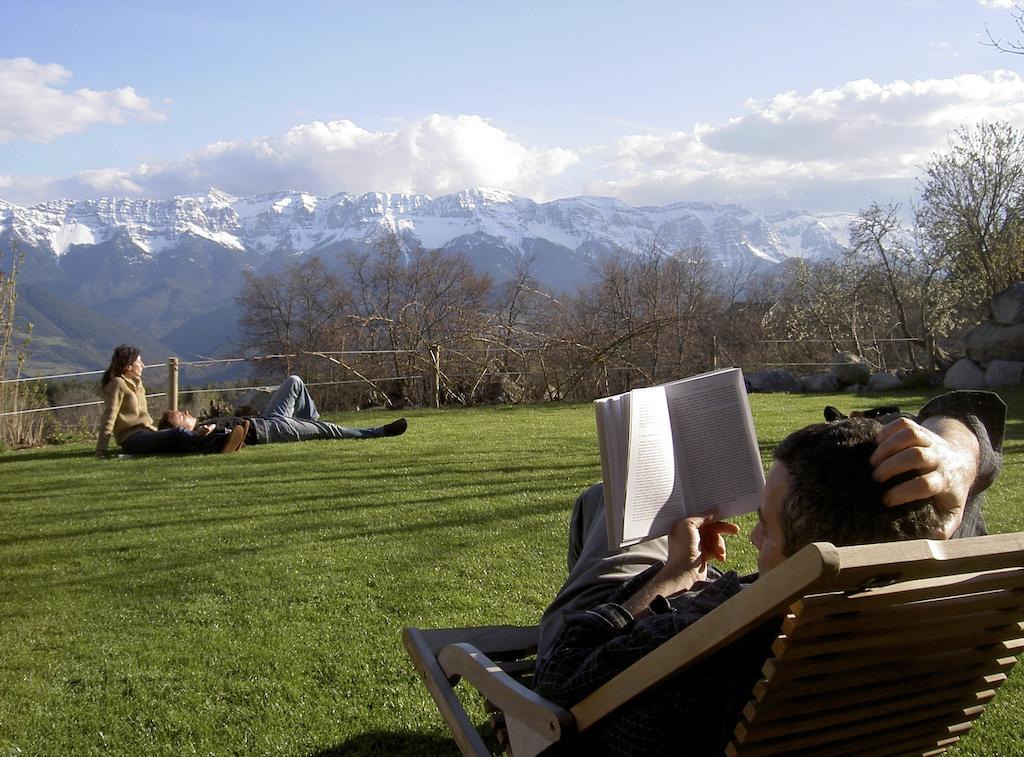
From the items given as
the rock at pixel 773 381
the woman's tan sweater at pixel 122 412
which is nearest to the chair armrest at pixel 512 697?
the woman's tan sweater at pixel 122 412

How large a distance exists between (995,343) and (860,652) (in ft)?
58.8

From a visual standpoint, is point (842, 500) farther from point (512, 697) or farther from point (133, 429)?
point (133, 429)

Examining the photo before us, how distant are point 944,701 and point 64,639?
3.55m

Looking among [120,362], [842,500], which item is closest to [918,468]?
[842,500]

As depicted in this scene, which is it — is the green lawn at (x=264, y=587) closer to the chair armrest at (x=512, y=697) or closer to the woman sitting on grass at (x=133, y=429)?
the woman sitting on grass at (x=133, y=429)

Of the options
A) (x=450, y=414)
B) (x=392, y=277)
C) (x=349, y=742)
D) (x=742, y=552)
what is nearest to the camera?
(x=349, y=742)

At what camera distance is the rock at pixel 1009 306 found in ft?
55.6

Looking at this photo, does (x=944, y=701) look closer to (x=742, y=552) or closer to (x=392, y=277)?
(x=742, y=552)

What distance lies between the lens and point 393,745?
2.86 meters

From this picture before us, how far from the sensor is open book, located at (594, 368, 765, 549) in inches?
85.1

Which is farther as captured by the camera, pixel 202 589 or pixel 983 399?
pixel 202 589

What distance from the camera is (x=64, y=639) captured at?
3.79 m

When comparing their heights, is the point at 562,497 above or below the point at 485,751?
below

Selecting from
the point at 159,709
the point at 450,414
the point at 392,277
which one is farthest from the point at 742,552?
the point at 392,277
